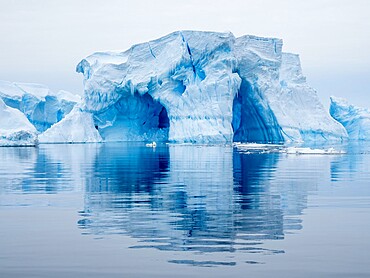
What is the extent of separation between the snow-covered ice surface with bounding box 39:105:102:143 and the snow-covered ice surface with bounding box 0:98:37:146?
4212mm

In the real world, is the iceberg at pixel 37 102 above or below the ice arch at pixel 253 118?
above

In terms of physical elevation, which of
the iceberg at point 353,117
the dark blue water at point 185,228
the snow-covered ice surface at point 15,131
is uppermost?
the iceberg at point 353,117

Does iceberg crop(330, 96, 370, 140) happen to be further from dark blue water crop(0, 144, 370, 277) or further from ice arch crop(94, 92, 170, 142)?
dark blue water crop(0, 144, 370, 277)

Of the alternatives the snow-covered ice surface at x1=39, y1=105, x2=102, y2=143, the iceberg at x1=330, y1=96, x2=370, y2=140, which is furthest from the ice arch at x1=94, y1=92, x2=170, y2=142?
the iceberg at x1=330, y1=96, x2=370, y2=140

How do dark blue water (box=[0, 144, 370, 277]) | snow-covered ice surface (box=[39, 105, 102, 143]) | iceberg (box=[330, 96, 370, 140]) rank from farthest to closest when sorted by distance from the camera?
iceberg (box=[330, 96, 370, 140])
snow-covered ice surface (box=[39, 105, 102, 143])
dark blue water (box=[0, 144, 370, 277])

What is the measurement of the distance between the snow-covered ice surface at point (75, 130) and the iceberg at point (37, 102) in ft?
20.0

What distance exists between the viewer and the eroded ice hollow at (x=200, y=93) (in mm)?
31016

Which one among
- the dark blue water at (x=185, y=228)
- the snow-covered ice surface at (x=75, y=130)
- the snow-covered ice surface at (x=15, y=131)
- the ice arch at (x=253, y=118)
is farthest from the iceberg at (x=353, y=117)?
the dark blue water at (x=185, y=228)

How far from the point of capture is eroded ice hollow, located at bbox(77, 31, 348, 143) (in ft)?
102

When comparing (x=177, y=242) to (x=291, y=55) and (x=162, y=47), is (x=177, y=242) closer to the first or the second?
(x=162, y=47)

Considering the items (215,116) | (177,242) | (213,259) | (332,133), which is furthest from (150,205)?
(332,133)

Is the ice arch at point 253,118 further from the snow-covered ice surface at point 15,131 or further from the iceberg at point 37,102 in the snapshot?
the iceberg at point 37,102

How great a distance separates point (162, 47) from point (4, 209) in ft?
84.2

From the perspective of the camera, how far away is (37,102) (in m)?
41.6
